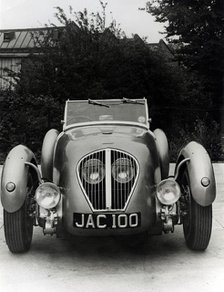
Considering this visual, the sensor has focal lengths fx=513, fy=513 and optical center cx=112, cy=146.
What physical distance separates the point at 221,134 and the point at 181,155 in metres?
11.1

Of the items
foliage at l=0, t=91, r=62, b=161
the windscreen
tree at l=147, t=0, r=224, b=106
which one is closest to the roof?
tree at l=147, t=0, r=224, b=106

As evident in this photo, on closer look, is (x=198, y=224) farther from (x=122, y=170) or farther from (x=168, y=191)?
(x=122, y=170)

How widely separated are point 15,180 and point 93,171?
726 mm

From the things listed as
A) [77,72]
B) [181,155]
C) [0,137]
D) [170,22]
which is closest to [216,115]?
[170,22]

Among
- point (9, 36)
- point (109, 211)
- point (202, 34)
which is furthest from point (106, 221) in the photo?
point (9, 36)

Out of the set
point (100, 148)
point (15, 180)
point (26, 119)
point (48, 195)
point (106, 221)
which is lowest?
point (106, 221)

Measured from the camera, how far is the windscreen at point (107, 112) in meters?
6.05

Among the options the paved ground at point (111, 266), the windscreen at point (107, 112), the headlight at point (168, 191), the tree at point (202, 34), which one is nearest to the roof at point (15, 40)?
the tree at point (202, 34)

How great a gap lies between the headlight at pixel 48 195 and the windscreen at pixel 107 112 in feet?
5.22

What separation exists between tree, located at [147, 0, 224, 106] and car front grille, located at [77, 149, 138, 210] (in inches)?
587

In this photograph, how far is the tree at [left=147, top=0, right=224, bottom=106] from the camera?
18.9m

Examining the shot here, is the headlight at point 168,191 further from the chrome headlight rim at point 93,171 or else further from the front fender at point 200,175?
the chrome headlight rim at point 93,171

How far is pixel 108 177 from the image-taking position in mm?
4543

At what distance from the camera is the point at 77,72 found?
49.4ft
